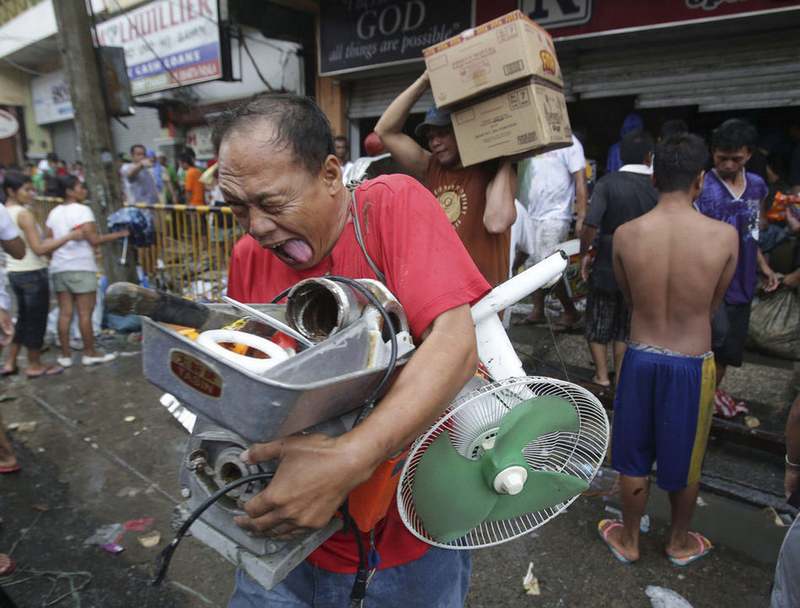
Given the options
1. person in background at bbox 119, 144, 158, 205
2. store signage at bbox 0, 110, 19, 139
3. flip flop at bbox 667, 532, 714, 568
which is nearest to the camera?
flip flop at bbox 667, 532, 714, 568

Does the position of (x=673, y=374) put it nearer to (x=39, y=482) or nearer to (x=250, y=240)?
(x=250, y=240)

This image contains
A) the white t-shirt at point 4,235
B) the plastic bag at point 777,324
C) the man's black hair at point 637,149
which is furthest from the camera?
the plastic bag at point 777,324

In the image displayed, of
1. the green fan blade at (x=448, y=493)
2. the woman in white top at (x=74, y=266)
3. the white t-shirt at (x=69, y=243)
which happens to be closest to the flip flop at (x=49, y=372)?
the woman in white top at (x=74, y=266)

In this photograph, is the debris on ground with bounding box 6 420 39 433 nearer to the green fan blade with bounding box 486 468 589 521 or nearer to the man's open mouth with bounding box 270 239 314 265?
the man's open mouth with bounding box 270 239 314 265

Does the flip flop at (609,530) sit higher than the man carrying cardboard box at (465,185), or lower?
lower

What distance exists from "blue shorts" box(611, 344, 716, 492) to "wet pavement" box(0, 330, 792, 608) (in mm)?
530

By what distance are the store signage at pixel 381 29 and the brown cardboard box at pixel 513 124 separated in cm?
454

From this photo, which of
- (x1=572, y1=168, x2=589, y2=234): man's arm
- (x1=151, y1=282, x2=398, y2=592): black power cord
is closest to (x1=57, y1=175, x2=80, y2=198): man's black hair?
(x1=572, y1=168, x2=589, y2=234): man's arm

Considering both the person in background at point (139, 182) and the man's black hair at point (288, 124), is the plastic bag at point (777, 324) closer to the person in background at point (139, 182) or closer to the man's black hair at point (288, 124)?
the man's black hair at point (288, 124)

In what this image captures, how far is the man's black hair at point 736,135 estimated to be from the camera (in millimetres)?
3307

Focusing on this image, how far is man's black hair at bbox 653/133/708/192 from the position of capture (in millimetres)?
2600

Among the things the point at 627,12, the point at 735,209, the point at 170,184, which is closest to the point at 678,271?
the point at 735,209

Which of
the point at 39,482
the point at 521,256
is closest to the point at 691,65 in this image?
the point at 521,256

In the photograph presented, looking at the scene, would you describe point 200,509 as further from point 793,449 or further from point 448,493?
point 793,449
